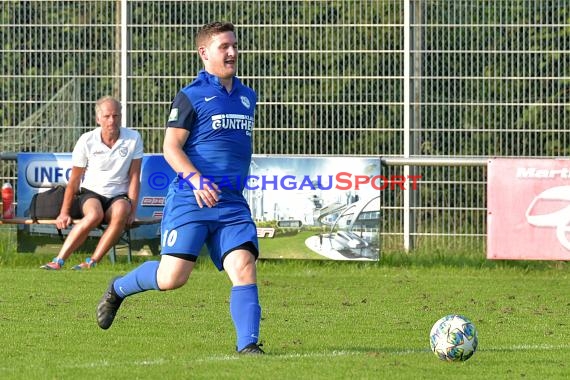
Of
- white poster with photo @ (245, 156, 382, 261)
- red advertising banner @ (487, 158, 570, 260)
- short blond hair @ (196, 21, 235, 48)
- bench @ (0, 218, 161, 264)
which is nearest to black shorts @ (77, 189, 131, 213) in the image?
bench @ (0, 218, 161, 264)

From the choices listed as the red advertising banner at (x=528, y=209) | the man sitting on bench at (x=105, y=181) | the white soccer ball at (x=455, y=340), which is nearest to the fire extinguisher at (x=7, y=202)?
the man sitting on bench at (x=105, y=181)

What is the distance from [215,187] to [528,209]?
24.3 feet

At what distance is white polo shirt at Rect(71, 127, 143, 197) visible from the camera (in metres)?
15.1

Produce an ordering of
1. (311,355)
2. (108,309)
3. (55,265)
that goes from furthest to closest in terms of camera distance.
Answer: (55,265), (108,309), (311,355)

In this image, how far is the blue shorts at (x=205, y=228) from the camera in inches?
328

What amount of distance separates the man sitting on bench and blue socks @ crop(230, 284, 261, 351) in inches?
269

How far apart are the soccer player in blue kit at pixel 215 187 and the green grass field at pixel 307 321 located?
41cm

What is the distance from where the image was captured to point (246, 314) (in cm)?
822

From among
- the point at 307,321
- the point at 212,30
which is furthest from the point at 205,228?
the point at 307,321

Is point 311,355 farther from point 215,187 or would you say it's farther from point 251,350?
point 215,187

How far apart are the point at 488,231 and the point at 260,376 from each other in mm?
8283

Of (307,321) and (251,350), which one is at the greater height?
(251,350)

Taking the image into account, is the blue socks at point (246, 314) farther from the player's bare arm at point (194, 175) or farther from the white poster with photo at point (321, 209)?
the white poster with photo at point (321, 209)

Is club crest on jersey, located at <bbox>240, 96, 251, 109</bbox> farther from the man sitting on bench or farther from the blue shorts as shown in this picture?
the man sitting on bench
